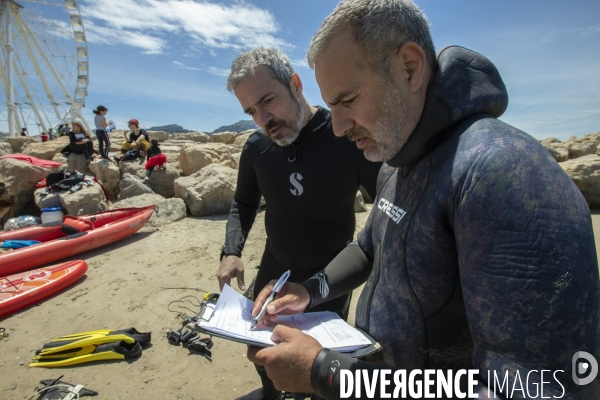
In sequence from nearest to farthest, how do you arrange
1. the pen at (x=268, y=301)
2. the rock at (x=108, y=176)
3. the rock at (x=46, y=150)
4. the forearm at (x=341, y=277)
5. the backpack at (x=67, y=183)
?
the pen at (x=268, y=301)
the forearm at (x=341, y=277)
the backpack at (x=67, y=183)
the rock at (x=108, y=176)
the rock at (x=46, y=150)

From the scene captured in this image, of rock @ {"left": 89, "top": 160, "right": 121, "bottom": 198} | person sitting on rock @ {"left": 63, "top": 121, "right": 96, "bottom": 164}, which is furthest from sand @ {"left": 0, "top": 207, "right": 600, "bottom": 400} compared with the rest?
person sitting on rock @ {"left": 63, "top": 121, "right": 96, "bottom": 164}

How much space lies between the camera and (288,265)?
2.48m

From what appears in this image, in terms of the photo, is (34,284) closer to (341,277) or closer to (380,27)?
(341,277)

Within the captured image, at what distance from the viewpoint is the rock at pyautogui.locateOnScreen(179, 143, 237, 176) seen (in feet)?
33.5

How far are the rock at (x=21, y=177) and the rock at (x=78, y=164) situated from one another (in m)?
1.93

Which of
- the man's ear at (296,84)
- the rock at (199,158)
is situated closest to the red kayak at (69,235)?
the rock at (199,158)

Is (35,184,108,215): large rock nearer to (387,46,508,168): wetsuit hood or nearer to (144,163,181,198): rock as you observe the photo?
(144,163,181,198): rock

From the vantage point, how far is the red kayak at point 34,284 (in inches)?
169

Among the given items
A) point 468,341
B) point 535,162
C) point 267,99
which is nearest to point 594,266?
point 535,162

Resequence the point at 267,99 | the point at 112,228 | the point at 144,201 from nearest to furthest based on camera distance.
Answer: the point at 267,99
the point at 112,228
the point at 144,201

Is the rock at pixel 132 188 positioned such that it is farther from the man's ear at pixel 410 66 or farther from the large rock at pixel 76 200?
the man's ear at pixel 410 66

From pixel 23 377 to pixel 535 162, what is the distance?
446 centimetres

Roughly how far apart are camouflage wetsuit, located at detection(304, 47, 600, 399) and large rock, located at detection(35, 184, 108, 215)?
334 inches

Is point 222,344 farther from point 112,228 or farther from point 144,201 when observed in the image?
point 144,201
